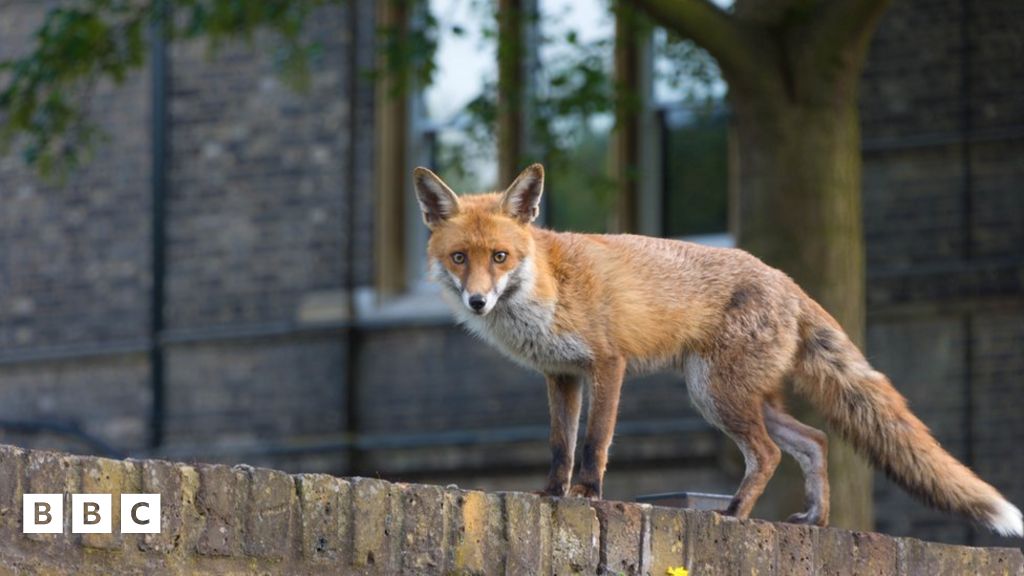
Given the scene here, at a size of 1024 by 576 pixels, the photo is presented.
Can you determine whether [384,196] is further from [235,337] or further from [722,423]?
[722,423]

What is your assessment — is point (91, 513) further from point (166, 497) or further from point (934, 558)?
point (934, 558)

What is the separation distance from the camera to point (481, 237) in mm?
7164

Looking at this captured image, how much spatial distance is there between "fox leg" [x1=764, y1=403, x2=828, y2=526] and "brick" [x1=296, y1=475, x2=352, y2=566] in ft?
7.93

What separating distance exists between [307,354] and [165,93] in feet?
9.95

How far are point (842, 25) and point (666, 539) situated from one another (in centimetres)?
614

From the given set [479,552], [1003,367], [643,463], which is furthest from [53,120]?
[479,552]

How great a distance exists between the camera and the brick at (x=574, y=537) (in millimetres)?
6355

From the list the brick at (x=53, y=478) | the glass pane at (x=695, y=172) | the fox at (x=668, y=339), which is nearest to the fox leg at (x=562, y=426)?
the fox at (x=668, y=339)

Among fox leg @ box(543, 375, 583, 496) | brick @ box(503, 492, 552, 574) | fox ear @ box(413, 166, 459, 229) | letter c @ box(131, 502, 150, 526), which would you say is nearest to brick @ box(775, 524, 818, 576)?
fox leg @ box(543, 375, 583, 496)

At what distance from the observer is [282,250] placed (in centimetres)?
1883

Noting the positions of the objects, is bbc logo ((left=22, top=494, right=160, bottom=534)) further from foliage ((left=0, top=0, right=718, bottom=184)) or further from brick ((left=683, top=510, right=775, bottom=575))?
foliage ((left=0, top=0, right=718, bottom=184))

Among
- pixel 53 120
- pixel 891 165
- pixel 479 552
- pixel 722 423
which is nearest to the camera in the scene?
pixel 479 552

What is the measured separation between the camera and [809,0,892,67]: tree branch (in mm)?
12039

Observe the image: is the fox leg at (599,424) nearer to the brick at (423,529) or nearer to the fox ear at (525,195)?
the fox ear at (525,195)
